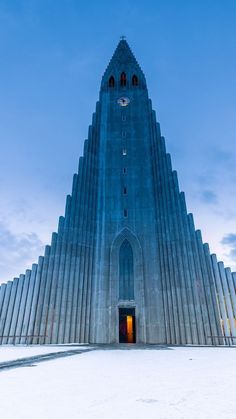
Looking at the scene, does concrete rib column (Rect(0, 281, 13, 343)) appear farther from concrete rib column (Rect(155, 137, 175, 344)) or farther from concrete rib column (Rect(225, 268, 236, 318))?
concrete rib column (Rect(225, 268, 236, 318))

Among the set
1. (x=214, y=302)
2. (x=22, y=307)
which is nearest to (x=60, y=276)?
(x=22, y=307)

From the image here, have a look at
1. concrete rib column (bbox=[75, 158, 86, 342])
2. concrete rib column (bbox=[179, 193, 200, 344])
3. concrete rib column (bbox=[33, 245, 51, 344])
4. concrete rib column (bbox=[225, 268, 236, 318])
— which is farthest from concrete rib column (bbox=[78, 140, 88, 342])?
concrete rib column (bbox=[225, 268, 236, 318])

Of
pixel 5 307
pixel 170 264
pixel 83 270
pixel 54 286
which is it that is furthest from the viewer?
pixel 83 270

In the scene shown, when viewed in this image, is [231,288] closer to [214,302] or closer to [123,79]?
[214,302]

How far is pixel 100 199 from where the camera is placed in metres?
28.3

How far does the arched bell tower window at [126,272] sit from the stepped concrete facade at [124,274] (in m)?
0.10

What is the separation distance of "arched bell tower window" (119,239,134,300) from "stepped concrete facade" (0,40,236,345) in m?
0.10

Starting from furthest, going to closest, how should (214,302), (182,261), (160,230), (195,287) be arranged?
(160,230)
(182,261)
(195,287)
(214,302)

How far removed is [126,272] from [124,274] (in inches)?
11.0

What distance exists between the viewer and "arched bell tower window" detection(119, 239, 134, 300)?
2394 cm

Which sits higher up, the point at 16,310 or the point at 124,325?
the point at 16,310

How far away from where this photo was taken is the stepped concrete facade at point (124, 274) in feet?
71.5

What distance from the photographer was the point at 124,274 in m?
24.8

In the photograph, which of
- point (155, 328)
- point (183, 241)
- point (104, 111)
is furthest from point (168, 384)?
point (104, 111)
